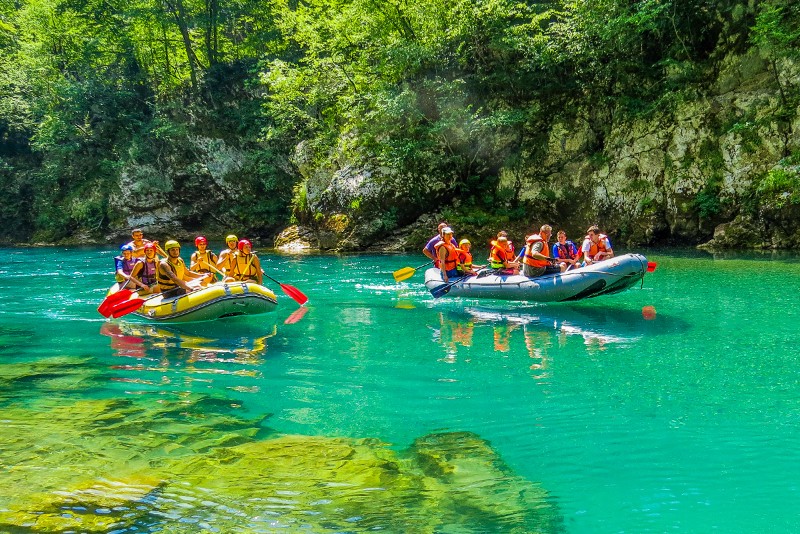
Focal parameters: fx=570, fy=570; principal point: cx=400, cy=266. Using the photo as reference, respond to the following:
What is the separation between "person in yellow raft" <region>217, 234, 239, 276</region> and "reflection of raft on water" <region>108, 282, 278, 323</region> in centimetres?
151

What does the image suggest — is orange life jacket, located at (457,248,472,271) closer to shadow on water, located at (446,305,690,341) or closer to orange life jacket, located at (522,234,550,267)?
shadow on water, located at (446,305,690,341)

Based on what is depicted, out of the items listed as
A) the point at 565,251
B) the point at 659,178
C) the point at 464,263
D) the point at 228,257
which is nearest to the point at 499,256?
the point at 464,263

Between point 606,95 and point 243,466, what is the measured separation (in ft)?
68.3

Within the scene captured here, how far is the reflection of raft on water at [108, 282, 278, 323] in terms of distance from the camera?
9.25 metres

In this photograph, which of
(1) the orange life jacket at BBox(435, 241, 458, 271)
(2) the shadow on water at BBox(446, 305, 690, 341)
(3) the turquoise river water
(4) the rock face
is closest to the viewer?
(3) the turquoise river water

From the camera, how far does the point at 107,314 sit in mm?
9508

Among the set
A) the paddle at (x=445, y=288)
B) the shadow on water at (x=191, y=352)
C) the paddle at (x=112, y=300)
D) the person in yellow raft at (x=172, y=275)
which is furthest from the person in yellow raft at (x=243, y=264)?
the paddle at (x=445, y=288)

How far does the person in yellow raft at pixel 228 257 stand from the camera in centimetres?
1082

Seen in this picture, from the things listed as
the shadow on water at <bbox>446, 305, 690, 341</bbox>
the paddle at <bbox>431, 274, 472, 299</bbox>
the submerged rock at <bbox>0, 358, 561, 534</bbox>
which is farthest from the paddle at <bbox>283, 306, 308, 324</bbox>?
the submerged rock at <bbox>0, 358, 561, 534</bbox>

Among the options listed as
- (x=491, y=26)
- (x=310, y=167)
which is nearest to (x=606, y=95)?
(x=491, y=26)

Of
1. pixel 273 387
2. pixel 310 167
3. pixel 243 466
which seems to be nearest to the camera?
pixel 243 466

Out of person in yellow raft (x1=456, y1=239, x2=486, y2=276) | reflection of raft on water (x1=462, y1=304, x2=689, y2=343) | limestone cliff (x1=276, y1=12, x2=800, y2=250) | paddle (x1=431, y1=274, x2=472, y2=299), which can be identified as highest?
limestone cliff (x1=276, y1=12, x2=800, y2=250)

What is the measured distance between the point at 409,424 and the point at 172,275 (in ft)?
20.5

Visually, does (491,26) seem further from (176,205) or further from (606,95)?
(176,205)
